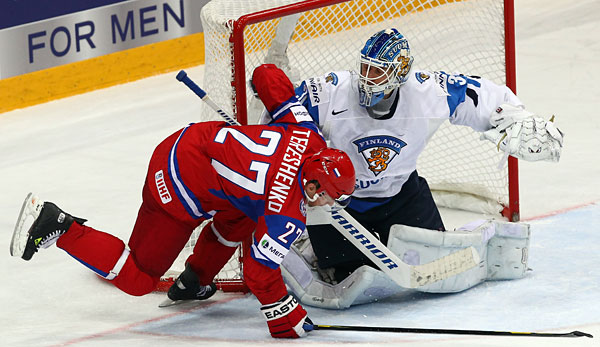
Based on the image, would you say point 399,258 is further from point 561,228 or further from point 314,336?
point 561,228

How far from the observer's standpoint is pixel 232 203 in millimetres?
4082

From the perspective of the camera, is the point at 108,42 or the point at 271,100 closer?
the point at 271,100

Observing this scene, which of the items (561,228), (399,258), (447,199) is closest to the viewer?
(399,258)

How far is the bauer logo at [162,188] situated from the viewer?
4105 millimetres

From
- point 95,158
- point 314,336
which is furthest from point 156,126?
point 314,336

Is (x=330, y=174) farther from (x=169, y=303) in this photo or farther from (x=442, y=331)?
(x=169, y=303)

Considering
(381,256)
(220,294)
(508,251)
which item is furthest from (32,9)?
(508,251)

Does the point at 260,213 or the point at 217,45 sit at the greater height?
the point at 217,45

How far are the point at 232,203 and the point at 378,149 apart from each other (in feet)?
2.06

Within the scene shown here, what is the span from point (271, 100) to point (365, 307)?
800 mm

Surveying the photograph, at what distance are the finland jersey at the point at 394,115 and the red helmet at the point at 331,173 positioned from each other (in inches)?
19.8

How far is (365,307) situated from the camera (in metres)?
4.33

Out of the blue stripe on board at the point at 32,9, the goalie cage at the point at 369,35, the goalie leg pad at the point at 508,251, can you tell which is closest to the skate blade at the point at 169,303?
the goalie cage at the point at 369,35

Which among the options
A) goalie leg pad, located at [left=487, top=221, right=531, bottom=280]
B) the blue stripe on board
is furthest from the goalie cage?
the blue stripe on board
